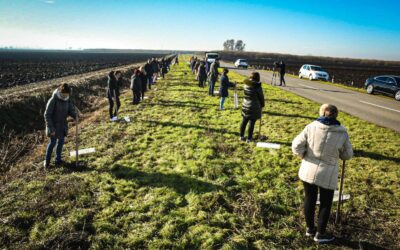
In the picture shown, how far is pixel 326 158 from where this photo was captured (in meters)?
4.08

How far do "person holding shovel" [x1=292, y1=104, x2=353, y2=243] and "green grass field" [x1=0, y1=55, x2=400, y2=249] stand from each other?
2.91ft

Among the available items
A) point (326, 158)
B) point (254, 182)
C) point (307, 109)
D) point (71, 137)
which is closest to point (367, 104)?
point (307, 109)

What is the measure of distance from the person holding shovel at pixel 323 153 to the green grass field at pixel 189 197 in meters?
0.89

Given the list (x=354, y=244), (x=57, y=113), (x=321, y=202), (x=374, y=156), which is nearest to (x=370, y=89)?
(x=374, y=156)

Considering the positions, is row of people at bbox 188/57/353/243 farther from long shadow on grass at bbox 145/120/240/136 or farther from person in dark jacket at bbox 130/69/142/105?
person in dark jacket at bbox 130/69/142/105

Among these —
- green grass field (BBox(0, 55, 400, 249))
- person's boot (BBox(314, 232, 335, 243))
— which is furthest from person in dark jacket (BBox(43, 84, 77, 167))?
person's boot (BBox(314, 232, 335, 243))

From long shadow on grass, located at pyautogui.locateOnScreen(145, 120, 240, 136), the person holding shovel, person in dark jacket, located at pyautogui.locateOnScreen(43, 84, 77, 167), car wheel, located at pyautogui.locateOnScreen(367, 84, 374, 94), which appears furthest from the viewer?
car wheel, located at pyautogui.locateOnScreen(367, 84, 374, 94)

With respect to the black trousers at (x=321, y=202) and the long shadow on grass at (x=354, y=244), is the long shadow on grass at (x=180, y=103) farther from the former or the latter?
the long shadow on grass at (x=354, y=244)

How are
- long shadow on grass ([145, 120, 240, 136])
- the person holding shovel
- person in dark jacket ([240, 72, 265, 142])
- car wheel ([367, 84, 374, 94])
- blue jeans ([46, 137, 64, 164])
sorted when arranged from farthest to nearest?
car wheel ([367, 84, 374, 94]), long shadow on grass ([145, 120, 240, 136]), person in dark jacket ([240, 72, 265, 142]), blue jeans ([46, 137, 64, 164]), the person holding shovel

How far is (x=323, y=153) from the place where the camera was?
4062 millimetres

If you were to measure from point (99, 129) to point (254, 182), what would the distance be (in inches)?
273

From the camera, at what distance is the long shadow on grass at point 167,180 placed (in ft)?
20.2

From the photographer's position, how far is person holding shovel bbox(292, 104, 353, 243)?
3979 mm

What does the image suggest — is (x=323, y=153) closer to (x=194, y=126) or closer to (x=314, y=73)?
(x=194, y=126)
